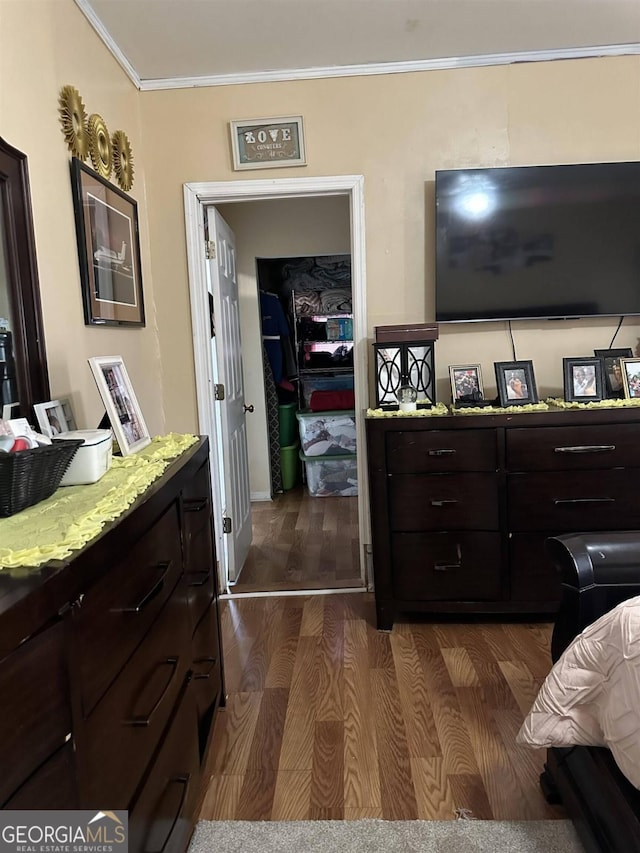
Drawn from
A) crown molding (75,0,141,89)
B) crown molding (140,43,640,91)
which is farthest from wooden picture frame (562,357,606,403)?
crown molding (75,0,141,89)

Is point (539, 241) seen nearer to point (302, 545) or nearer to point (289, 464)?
point (302, 545)

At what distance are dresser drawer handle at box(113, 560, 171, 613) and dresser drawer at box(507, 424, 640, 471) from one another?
166cm

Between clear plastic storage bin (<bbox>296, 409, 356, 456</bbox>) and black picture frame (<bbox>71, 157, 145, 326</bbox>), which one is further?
clear plastic storage bin (<bbox>296, 409, 356, 456</bbox>)

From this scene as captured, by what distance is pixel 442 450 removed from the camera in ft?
8.32

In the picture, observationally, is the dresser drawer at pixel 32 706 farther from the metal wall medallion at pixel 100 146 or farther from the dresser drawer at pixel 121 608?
the metal wall medallion at pixel 100 146

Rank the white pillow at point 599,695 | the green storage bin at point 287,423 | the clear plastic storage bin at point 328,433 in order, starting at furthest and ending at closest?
the green storage bin at point 287,423, the clear plastic storage bin at point 328,433, the white pillow at point 599,695

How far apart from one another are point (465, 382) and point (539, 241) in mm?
736

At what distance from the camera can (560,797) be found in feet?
5.34

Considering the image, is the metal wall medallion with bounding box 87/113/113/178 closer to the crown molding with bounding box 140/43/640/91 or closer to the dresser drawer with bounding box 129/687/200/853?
the crown molding with bounding box 140/43/640/91

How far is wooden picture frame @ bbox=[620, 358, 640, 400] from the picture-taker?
2623 mm

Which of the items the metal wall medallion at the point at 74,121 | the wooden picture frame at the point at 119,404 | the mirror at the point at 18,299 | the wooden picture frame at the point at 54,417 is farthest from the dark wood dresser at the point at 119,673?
the metal wall medallion at the point at 74,121

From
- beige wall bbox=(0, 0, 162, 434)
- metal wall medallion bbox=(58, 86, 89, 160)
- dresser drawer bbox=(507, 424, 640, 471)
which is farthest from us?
dresser drawer bbox=(507, 424, 640, 471)

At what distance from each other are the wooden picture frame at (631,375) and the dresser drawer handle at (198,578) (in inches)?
77.3

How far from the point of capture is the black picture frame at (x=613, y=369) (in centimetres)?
270
